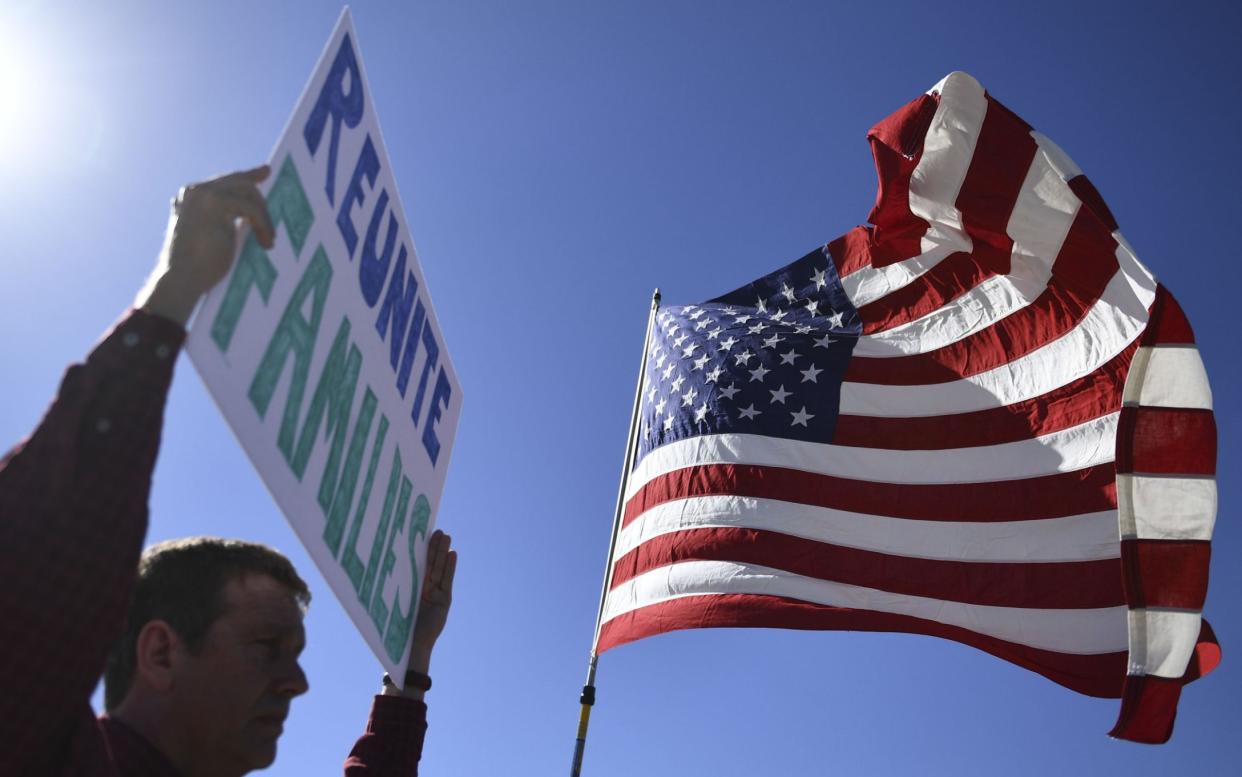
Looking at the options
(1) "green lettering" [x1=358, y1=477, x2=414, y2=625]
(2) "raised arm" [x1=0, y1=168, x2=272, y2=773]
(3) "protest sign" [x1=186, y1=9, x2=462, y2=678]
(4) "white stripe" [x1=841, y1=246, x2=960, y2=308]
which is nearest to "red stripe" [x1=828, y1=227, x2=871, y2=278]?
(4) "white stripe" [x1=841, y1=246, x2=960, y2=308]

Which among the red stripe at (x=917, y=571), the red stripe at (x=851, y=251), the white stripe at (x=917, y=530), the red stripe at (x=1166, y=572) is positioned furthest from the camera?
the red stripe at (x=851, y=251)

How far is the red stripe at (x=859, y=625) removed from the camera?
618 centimetres

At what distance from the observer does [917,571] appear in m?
6.70

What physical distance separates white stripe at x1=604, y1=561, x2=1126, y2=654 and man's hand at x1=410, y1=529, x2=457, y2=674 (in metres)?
3.48

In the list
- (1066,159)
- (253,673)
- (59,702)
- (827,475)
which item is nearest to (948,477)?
(827,475)

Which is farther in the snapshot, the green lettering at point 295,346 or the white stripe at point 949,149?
the white stripe at point 949,149

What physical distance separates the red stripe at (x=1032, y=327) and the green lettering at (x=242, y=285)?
616 centimetres

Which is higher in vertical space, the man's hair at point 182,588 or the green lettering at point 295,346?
the green lettering at point 295,346

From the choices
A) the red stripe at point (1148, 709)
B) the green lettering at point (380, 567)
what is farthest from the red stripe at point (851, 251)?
the green lettering at point (380, 567)

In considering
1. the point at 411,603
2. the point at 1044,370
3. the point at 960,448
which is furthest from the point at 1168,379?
the point at 411,603

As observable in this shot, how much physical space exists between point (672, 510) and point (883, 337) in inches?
84.2

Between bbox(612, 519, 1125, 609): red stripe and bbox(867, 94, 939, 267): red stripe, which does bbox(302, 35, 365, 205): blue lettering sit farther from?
bbox(867, 94, 939, 267): red stripe

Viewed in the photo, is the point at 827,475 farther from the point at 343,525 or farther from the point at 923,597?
the point at 343,525

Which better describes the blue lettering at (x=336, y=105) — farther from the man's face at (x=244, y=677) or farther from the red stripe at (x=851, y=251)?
the red stripe at (x=851, y=251)
